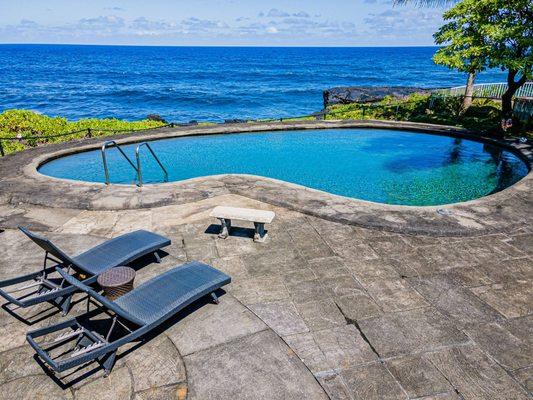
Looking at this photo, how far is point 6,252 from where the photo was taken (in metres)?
6.82

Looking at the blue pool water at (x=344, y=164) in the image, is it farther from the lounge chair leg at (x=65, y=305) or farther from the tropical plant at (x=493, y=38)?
the lounge chair leg at (x=65, y=305)

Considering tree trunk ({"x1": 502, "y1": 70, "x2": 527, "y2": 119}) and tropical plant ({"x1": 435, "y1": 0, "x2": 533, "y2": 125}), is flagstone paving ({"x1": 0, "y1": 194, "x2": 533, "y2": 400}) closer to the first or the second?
tropical plant ({"x1": 435, "y1": 0, "x2": 533, "y2": 125})

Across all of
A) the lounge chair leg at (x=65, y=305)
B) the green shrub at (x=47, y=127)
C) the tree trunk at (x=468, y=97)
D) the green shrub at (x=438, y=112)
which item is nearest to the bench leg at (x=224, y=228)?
the lounge chair leg at (x=65, y=305)

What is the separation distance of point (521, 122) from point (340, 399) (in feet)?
63.6

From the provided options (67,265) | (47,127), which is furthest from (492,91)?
A: (47,127)

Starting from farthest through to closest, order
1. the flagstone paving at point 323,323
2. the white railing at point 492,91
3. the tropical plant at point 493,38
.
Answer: the white railing at point 492,91 < the tropical plant at point 493,38 < the flagstone paving at point 323,323

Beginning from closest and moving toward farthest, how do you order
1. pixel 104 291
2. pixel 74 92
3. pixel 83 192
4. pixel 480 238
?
pixel 104 291 < pixel 480 238 < pixel 83 192 < pixel 74 92

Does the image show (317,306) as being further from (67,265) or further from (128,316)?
(67,265)

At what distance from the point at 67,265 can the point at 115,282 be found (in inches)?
57.7

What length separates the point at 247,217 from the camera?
7008 mm

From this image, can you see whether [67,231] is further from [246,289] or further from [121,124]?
[121,124]

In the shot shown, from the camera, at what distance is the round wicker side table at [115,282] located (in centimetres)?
511

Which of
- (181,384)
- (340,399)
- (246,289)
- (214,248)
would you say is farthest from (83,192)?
(340,399)

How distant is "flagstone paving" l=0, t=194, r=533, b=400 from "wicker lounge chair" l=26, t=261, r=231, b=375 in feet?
0.90
